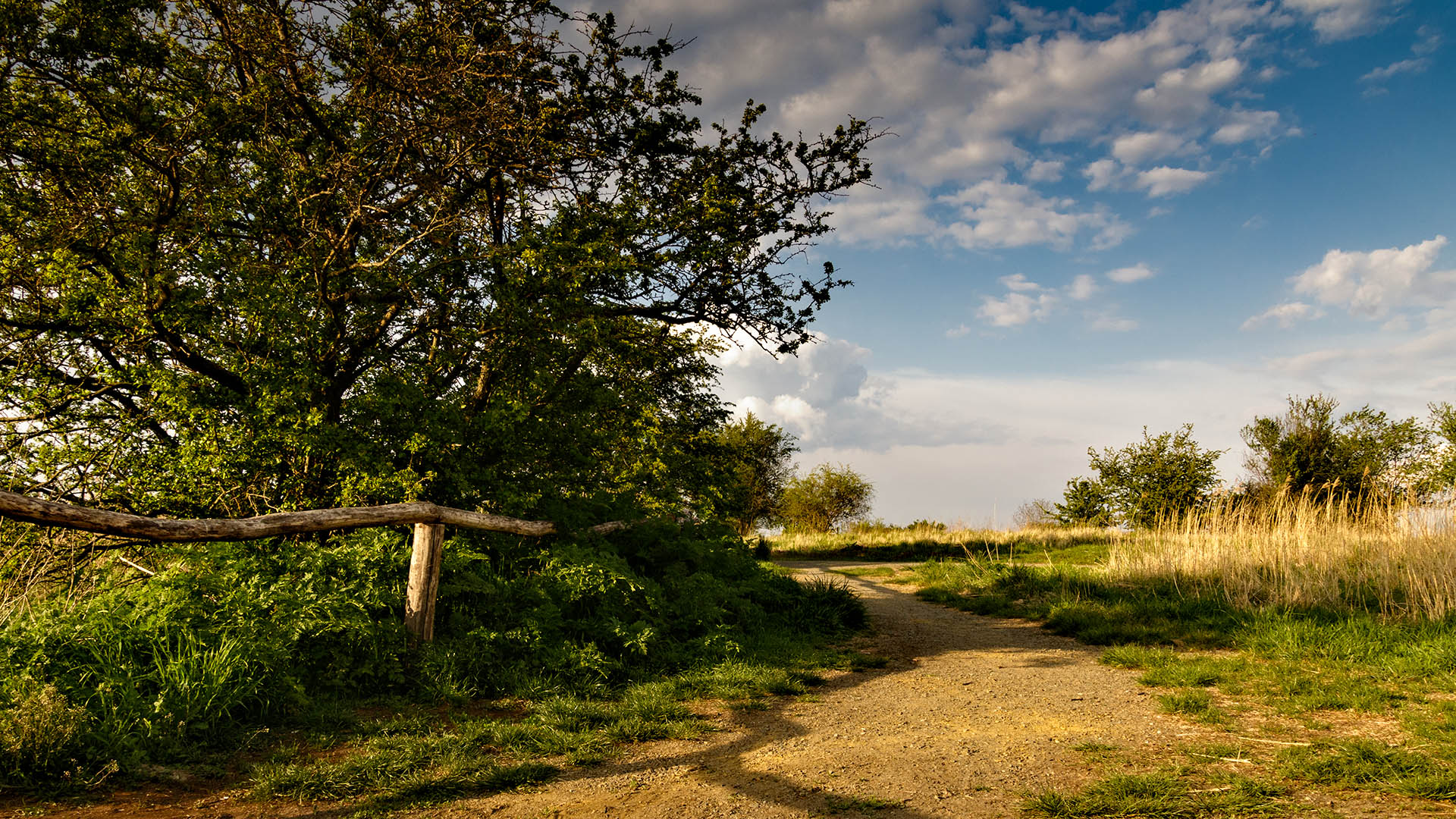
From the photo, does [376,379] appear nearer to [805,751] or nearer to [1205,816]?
[805,751]

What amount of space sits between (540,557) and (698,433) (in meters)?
9.07

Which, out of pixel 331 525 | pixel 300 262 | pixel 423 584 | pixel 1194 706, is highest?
pixel 300 262

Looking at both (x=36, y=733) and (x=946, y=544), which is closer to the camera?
(x=36, y=733)

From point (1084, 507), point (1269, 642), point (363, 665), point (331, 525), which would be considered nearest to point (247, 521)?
point (331, 525)

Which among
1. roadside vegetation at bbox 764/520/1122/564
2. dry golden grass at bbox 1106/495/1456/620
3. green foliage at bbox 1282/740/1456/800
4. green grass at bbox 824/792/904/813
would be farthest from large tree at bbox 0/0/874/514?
roadside vegetation at bbox 764/520/1122/564

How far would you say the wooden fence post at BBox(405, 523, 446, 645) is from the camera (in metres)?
5.94

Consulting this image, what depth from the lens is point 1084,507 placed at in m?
30.7

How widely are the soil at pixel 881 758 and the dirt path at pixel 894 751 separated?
0.01 m

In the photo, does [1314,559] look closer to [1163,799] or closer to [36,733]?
[1163,799]

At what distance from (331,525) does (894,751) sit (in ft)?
15.0

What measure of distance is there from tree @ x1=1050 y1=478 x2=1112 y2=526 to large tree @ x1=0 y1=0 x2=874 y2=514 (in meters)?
25.6

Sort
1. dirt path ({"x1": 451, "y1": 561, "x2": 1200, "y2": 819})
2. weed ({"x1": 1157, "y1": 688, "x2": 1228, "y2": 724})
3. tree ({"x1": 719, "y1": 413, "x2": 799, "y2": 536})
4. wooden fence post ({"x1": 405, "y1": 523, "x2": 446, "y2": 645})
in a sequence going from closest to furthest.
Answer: dirt path ({"x1": 451, "y1": 561, "x2": 1200, "y2": 819})
weed ({"x1": 1157, "y1": 688, "x2": 1228, "y2": 724})
wooden fence post ({"x1": 405, "y1": 523, "x2": 446, "y2": 645})
tree ({"x1": 719, "y1": 413, "x2": 799, "y2": 536})

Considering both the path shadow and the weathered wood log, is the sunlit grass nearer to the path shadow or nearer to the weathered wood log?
the path shadow

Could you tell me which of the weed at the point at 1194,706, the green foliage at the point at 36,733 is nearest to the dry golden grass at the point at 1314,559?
the weed at the point at 1194,706
